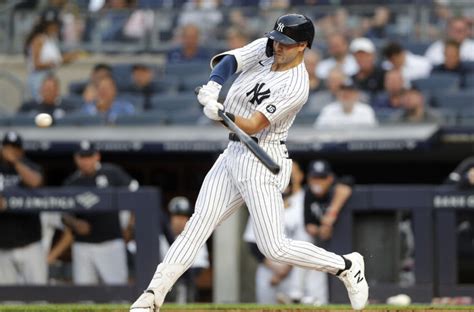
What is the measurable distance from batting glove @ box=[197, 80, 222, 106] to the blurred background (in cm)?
192

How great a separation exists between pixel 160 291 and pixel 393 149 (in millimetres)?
5120

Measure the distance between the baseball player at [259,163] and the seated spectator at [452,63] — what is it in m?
5.64

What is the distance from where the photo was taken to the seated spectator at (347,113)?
1128cm

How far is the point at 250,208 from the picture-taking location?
6.50 meters

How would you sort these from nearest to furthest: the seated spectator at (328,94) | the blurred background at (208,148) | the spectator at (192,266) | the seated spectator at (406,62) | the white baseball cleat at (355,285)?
the white baseball cleat at (355,285) < the blurred background at (208,148) < the spectator at (192,266) < the seated spectator at (328,94) < the seated spectator at (406,62)

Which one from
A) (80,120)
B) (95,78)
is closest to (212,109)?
(80,120)

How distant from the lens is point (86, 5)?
47.9 ft

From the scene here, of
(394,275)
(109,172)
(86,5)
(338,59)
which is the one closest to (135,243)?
(109,172)

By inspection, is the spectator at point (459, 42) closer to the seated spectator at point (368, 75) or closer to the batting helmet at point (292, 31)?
the seated spectator at point (368, 75)

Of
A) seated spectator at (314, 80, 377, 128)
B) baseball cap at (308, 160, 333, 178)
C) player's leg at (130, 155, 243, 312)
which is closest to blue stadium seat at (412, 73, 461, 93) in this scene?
seated spectator at (314, 80, 377, 128)

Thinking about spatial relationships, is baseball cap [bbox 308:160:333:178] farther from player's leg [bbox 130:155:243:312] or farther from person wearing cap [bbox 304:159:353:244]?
player's leg [bbox 130:155:243:312]

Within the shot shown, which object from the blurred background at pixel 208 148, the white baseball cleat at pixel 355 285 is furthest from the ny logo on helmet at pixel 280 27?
the blurred background at pixel 208 148

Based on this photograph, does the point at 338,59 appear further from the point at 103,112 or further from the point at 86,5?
the point at 86,5

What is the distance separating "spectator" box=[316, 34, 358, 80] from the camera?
1230 centimetres
